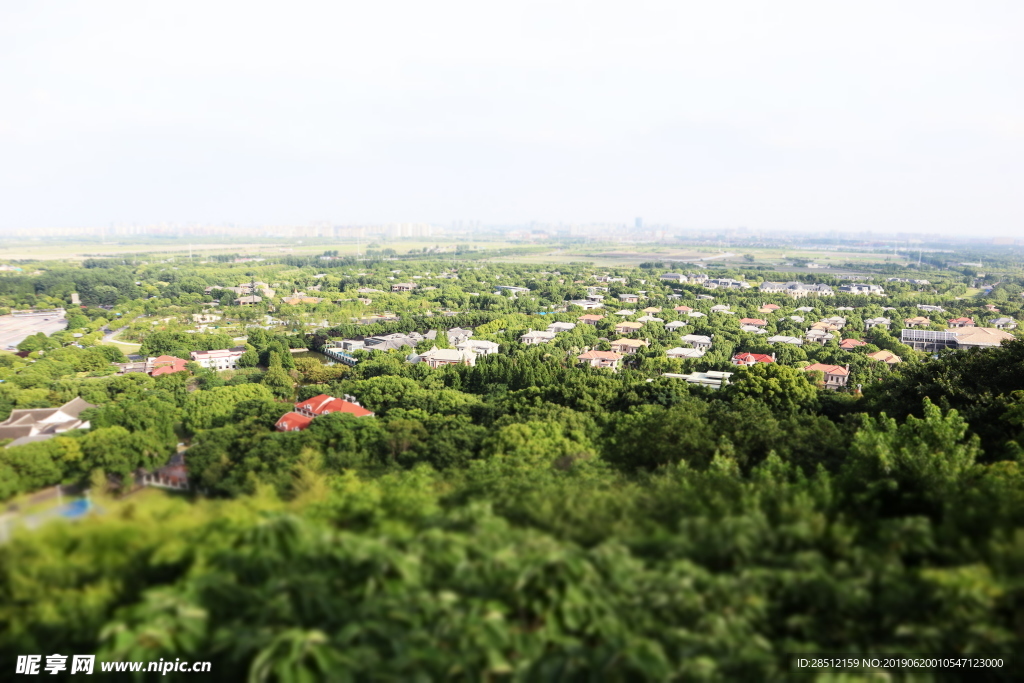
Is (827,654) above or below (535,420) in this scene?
above

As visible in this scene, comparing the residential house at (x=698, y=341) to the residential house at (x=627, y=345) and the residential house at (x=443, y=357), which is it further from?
the residential house at (x=443, y=357)

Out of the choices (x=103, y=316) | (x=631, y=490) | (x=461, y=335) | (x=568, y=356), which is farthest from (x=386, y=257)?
(x=631, y=490)

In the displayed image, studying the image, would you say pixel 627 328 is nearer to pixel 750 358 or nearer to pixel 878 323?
pixel 750 358

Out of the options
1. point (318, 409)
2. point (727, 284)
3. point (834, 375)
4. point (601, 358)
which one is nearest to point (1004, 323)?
point (834, 375)

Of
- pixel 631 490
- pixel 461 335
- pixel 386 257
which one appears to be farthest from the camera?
pixel 386 257

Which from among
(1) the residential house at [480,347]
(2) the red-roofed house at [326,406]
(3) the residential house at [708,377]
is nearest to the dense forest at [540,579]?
(2) the red-roofed house at [326,406]

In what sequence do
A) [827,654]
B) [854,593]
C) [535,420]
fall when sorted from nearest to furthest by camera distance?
[827,654] → [854,593] → [535,420]

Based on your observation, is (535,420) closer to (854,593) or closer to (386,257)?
(854,593)
